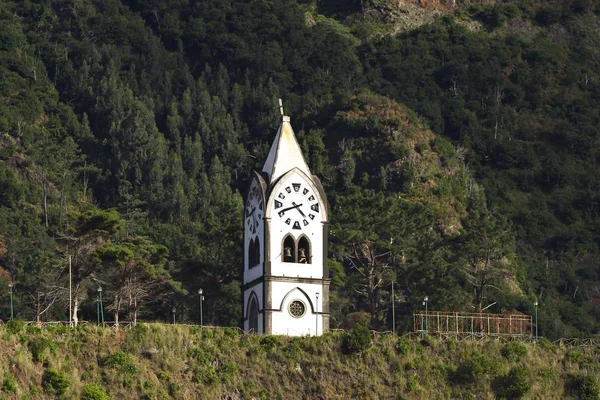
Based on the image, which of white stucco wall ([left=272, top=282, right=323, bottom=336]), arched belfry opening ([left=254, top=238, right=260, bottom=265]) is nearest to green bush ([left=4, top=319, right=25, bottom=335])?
white stucco wall ([left=272, top=282, right=323, bottom=336])

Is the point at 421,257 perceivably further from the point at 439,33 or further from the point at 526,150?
the point at 439,33

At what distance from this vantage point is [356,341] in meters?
83.9

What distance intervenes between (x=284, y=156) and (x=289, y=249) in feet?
16.3

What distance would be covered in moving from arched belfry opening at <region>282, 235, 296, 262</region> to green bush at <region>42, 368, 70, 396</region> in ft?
48.8

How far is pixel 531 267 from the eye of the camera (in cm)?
14762

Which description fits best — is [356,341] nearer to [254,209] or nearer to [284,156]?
[254,209]

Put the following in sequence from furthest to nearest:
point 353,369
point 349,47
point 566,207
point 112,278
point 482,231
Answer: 1. point 349,47
2. point 566,207
3. point 482,231
4. point 112,278
5. point 353,369

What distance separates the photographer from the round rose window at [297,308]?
85562 millimetres

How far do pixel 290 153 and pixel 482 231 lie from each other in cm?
2088

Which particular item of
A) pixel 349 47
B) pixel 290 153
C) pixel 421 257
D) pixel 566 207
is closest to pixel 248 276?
pixel 290 153

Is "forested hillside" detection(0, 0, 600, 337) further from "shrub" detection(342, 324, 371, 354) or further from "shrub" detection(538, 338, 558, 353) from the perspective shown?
"shrub" detection(342, 324, 371, 354)

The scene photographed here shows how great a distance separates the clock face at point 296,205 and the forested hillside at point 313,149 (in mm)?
9717

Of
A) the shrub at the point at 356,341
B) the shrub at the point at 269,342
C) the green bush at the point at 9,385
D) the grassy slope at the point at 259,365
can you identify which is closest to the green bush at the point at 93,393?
the grassy slope at the point at 259,365

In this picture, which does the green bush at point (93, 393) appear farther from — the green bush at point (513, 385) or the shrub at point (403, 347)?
the green bush at point (513, 385)
